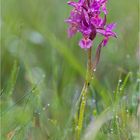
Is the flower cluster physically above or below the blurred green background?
above

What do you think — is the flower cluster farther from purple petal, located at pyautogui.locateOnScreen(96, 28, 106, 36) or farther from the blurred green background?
the blurred green background

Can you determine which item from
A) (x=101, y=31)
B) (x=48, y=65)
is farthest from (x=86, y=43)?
(x=48, y=65)

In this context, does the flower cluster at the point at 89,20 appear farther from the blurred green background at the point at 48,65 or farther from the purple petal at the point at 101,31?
the blurred green background at the point at 48,65

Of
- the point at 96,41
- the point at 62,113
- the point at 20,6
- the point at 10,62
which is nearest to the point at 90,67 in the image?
the point at 62,113

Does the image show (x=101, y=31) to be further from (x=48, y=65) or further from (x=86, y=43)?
(x=48, y=65)

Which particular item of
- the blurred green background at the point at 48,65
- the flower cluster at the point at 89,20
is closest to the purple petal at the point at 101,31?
the flower cluster at the point at 89,20

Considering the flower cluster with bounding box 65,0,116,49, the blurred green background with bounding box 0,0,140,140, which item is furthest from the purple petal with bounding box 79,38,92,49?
the blurred green background with bounding box 0,0,140,140

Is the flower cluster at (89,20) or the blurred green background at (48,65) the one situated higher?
the flower cluster at (89,20)

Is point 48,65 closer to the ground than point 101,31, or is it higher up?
closer to the ground
